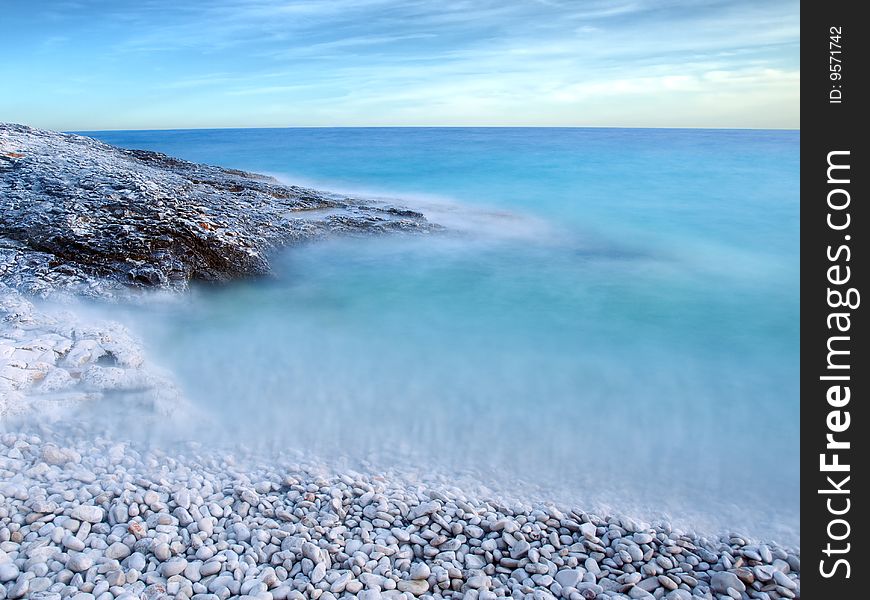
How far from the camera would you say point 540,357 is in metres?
7.03

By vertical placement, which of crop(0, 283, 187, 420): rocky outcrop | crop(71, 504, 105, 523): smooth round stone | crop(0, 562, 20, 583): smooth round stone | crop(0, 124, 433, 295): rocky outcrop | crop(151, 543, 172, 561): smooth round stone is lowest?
crop(151, 543, 172, 561): smooth round stone

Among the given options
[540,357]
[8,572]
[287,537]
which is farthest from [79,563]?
[540,357]

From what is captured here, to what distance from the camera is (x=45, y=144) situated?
11.7 m

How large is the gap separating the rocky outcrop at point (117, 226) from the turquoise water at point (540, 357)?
25.8 inches

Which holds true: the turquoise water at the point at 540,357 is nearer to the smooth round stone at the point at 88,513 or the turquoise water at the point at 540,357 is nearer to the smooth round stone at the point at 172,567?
the smooth round stone at the point at 88,513

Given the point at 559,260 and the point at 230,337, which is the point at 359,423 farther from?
the point at 559,260

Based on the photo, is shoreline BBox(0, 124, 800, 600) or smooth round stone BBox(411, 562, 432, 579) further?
smooth round stone BBox(411, 562, 432, 579)

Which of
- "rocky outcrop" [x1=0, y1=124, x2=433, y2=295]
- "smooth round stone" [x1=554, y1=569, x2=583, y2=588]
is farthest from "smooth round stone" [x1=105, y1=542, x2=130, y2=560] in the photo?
"rocky outcrop" [x1=0, y1=124, x2=433, y2=295]

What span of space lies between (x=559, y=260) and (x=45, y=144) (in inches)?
398

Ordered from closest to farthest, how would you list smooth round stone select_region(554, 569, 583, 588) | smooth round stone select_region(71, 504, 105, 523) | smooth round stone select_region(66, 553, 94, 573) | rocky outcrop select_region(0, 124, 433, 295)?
1. smooth round stone select_region(66, 553, 94, 573)
2. smooth round stone select_region(554, 569, 583, 588)
3. smooth round stone select_region(71, 504, 105, 523)
4. rocky outcrop select_region(0, 124, 433, 295)

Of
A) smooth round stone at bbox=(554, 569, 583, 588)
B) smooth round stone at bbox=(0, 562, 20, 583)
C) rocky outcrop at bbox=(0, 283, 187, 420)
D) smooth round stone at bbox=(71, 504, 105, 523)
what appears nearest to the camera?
smooth round stone at bbox=(0, 562, 20, 583)

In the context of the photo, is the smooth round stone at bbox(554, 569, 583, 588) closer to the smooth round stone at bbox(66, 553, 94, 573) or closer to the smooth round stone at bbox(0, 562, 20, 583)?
the smooth round stone at bbox(66, 553, 94, 573)

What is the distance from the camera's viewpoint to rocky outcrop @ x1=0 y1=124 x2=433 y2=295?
7922 millimetres

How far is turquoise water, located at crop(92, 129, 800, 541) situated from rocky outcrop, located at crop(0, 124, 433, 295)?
0.65 metres
